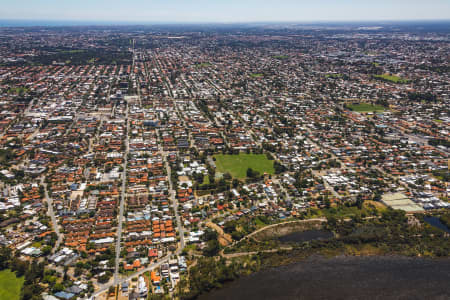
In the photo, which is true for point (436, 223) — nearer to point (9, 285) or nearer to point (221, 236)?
point (221, 236)

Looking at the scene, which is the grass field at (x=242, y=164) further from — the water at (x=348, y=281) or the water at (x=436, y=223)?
the water at (x=436, y=223)

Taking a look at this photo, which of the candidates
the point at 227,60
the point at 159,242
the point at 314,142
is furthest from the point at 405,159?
the point at 227,60

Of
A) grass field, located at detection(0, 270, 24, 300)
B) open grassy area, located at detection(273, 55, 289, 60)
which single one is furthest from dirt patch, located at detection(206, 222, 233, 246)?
open grassy area, located at detection(273, 55, 289, 60)

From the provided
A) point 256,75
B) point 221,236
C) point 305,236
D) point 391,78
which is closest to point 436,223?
point 305,236

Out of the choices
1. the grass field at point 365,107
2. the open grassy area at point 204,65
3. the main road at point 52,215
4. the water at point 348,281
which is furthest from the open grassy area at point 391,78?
the main road at point 52,215

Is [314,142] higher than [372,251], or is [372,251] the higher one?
[314,142]

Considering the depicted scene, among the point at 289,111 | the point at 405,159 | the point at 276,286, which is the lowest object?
the point at 276,286

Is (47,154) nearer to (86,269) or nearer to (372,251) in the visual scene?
(86,269)
